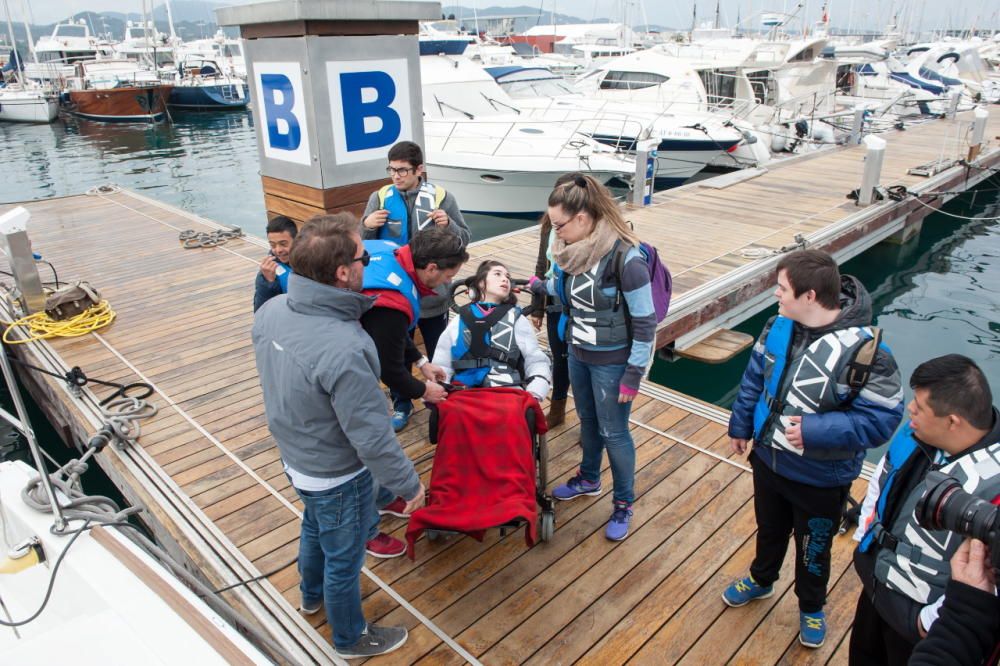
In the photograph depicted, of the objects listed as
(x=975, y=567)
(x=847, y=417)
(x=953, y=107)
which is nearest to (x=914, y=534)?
(x=975, y=567)

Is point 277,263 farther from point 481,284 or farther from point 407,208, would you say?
point 481,284

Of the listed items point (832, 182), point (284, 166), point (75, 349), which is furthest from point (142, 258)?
point (832, 182)

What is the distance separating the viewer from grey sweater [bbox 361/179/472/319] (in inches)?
152

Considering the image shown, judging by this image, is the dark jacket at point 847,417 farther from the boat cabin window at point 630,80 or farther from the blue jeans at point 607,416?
the boat cabin window at point 630,80

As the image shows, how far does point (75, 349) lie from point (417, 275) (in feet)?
13.6

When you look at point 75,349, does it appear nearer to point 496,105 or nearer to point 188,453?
point 188,453

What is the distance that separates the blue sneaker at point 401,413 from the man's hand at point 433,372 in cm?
114

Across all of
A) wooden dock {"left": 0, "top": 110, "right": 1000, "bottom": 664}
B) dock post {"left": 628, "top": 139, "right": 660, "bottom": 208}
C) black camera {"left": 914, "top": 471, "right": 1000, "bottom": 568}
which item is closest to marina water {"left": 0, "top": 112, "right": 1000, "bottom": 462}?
wooden dock {"left": 0, "top": 110, "right": 1000, "bottom": 664}

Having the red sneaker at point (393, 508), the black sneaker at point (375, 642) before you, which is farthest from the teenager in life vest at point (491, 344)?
the black sneaker at point (375, 642)

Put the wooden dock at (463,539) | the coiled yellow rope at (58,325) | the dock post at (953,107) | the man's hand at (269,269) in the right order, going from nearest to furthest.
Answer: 1. the wooden dock at (463,539)
2. the man's hand at (269,269)
3. the coiled yellow rope at (58,325)
4. the dock post at (953,107)

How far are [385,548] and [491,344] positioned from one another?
1.10 m

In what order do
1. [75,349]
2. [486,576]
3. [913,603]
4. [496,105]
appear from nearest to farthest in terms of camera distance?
[913,603] → [486,576] → [75,349] → [496,105]

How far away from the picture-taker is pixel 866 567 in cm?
198

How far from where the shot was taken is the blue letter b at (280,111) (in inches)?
151
